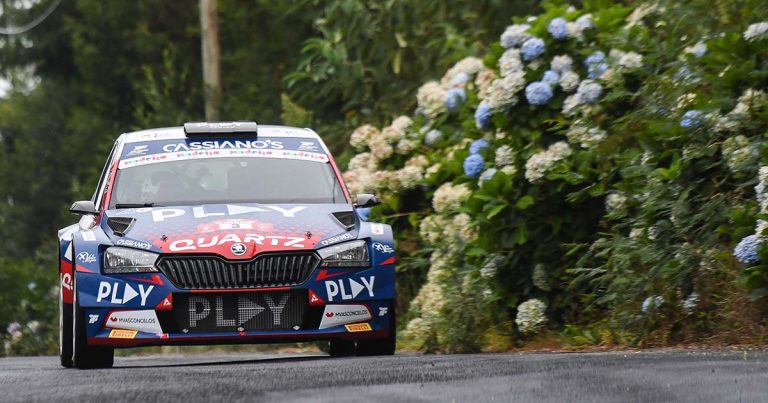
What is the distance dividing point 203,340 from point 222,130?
2.48 meters

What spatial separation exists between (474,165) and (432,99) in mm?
3009

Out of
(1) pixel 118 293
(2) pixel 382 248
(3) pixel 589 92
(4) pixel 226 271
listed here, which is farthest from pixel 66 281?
(3) pixel 589 92

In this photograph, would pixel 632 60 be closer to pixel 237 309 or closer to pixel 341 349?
pixel 341 349

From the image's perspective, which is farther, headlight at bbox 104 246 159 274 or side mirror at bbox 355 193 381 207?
side mirror at bbox 355 193 381 207

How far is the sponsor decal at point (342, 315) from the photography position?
37.2ft


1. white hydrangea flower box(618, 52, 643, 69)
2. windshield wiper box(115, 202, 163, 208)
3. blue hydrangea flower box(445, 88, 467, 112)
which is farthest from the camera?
blue hydrangea flower box(445, 88, 467, 112)

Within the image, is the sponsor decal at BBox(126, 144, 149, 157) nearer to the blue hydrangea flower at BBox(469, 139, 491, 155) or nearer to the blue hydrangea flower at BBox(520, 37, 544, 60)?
the blue hydrangea flower at BBox(469, 139, 491, 155)

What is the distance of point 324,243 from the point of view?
11367mm

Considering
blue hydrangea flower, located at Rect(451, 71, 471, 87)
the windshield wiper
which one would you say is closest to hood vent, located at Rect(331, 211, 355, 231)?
the windshield wiper

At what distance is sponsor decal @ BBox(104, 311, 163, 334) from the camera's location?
36.5ft

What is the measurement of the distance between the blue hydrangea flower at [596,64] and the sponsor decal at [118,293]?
4.38 m

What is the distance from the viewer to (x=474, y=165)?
13.8 metres

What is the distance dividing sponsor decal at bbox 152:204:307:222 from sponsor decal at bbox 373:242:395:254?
58 cm

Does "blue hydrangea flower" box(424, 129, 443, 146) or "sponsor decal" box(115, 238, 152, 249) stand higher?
"blue hydrangea flower" box(424, 129, 443, 146)
